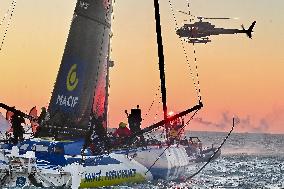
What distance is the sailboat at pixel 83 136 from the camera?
19.5 m

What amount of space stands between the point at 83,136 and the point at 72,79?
8.45 feet

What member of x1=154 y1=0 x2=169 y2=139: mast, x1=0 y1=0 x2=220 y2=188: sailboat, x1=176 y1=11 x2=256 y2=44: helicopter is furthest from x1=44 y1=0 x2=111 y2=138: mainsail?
x1=176 y1=11 x2=256 y2=44: helicopter

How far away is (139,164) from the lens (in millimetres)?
24406

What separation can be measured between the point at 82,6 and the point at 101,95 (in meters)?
4.61

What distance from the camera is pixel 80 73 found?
23281mm

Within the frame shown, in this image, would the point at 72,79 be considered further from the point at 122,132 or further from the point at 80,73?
the point at 122,132

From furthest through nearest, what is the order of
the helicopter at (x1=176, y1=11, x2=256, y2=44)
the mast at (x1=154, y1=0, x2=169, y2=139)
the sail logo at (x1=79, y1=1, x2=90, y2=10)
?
1. the helicopter at (x1=176, y1=11, x2=256, y2=44)
2. the sail logo at (x1=79, y1=1, x2=90, y2=10)
3. the mast at (x1=154, y1=0, x2=169, y2=139)

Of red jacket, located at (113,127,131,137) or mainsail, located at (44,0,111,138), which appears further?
red jacket, located at (113,127,131,137)

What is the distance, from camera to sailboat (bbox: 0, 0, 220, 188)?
64.0 feet

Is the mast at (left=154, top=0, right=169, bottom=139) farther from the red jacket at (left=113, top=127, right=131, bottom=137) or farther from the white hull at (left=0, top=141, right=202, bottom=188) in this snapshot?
the red jacket at (left=113, top=127, right=131, bottom=137)

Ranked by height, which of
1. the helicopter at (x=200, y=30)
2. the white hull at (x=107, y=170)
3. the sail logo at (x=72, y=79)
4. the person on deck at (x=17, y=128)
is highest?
the helicopter at (x=200, y=30)

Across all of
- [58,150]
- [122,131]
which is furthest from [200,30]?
[58,150]

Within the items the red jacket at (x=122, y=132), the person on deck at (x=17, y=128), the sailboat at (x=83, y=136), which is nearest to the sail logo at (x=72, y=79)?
the sailboat at (x=83, y=136)

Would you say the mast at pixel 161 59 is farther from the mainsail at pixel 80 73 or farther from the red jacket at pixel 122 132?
the red jacket at pixel 122 132
